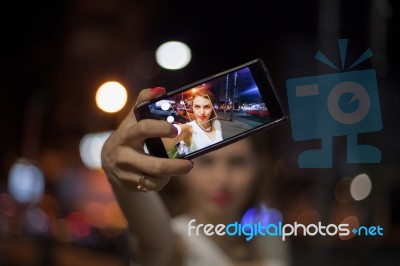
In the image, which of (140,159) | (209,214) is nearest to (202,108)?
(140,159)

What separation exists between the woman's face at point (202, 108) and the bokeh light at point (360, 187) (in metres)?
0.39

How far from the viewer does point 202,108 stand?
1.12m

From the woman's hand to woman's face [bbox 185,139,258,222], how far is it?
0.55 ft

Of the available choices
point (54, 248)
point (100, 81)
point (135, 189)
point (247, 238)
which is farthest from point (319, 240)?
point (54, 248)

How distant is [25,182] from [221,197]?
2.04ft

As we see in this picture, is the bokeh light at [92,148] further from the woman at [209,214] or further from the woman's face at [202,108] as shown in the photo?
the woman's face at [202,108]

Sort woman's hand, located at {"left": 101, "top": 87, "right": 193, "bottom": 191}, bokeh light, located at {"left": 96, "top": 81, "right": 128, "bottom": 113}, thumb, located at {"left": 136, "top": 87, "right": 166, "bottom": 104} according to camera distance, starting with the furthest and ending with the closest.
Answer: bokeh light, located at {"left": 96, "top": 81, "right": 128, "bottom": 113}
thumb, located at {"left": 136, "top": 87, "right": 166, "bottom": 104}
woman's hand, located at {"left": 101, "top": 87, "right": 193, "bottom": 191}

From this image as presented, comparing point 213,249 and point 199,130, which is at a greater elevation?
point 199,130

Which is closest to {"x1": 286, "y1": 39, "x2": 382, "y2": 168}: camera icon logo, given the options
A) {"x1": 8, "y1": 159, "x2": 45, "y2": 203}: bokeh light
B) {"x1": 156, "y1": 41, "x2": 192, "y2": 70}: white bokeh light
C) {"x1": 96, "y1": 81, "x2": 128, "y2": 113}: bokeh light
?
{"x1": 156, "y1": 41, "x2": 192, "y2": 70}: white bokeh light

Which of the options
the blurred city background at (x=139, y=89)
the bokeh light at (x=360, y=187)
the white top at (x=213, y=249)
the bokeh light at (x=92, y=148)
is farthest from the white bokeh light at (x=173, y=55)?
the bokeh light at (x=360, y=187)

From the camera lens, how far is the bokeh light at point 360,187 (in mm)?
1243

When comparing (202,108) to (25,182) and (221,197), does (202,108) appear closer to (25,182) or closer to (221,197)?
(221,197)

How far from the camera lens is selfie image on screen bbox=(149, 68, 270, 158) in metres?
1.10
